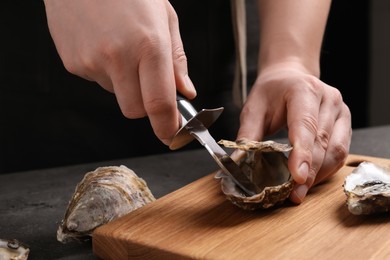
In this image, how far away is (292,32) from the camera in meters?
1.61

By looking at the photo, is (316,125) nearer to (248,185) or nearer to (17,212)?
(248,185)

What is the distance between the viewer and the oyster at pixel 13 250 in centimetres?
101

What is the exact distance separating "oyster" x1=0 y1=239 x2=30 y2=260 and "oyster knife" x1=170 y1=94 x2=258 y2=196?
0.91ft

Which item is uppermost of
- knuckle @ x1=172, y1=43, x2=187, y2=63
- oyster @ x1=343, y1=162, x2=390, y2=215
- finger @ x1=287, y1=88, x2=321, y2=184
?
knuckle @ x1=172, y1=43, x2=187, y2=63

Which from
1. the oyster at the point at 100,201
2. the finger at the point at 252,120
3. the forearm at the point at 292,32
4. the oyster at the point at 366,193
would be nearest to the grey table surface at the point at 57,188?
the oyster at the point at 100,201

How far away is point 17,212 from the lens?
1278 millimetres

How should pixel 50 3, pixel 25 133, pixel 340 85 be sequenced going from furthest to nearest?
pixel 340 85 → pixel 25 133 → pixel 50 3

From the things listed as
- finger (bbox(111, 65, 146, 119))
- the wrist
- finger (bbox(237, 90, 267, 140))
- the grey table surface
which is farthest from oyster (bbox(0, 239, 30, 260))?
the wrist

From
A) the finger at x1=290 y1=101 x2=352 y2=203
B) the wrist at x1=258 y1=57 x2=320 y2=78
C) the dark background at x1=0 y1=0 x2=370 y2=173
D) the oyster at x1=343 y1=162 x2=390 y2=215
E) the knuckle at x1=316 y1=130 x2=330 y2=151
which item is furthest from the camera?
the dark background at x1=0 y1=0 x2=370 y2=173

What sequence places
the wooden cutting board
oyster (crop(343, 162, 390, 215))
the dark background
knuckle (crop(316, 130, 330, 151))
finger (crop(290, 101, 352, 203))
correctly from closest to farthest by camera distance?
the wooden cutting board
oyster (crop(343, 162, 390, 215))
finger (crop(290, 101, 352, 203))
knuckle (crop(316, 130, 330, 151))
the dark background

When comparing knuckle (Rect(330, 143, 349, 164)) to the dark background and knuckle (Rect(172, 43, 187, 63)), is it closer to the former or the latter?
knuckle (Rect(172, 43, 187, 63))

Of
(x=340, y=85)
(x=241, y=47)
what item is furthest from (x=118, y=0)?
(x=340, y=85)

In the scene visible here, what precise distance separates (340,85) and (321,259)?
2225 millimetres

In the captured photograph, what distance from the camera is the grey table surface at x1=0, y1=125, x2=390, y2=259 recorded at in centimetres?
113
